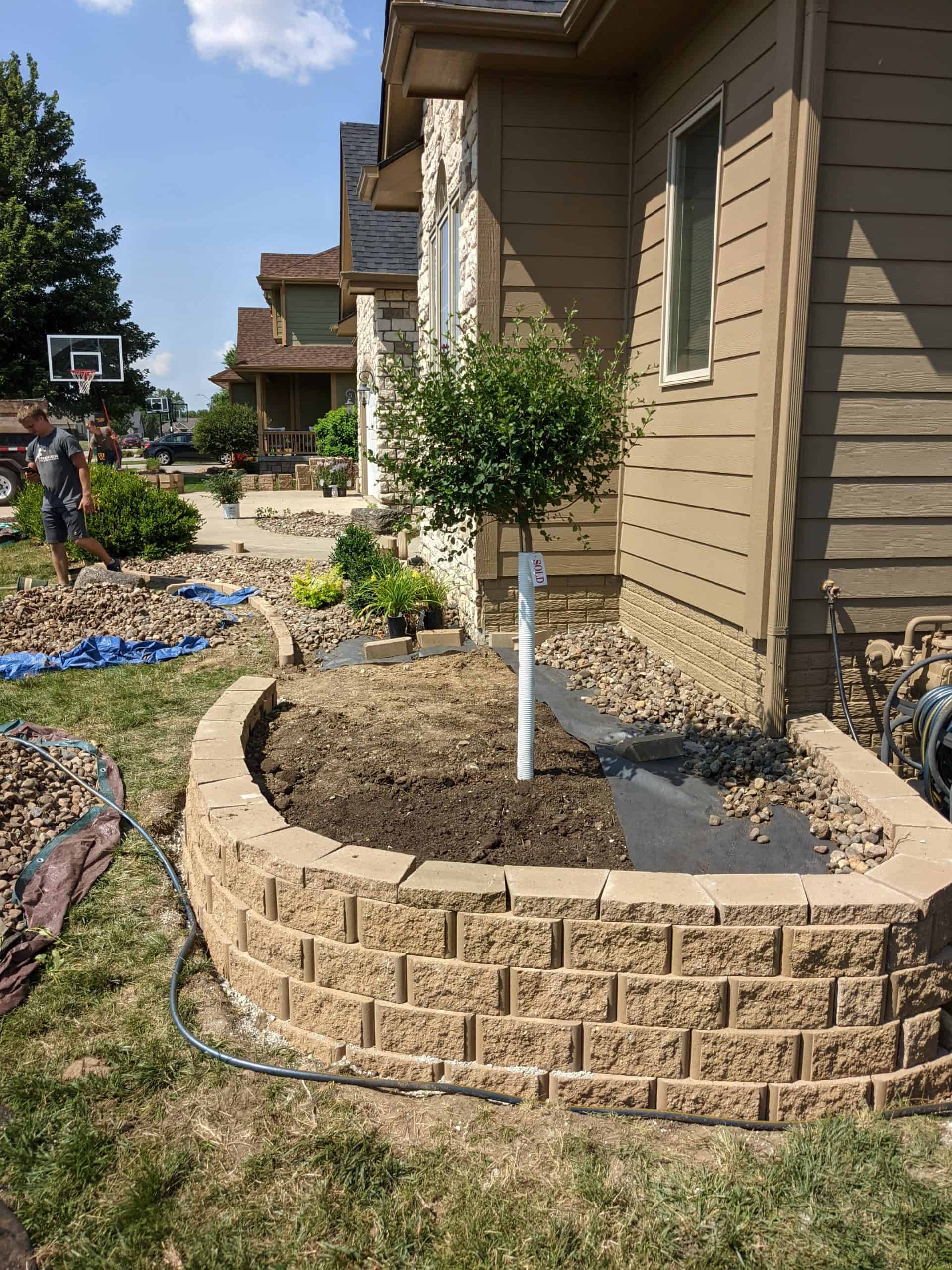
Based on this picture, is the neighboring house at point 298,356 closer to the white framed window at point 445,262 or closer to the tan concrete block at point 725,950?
the white framed window at point 445,262

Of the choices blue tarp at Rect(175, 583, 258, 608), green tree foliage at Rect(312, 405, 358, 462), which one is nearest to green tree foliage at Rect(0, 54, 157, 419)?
green tree foliage at Rect(312, 405, 358, 462)

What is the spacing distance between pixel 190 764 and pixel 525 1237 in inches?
88.0

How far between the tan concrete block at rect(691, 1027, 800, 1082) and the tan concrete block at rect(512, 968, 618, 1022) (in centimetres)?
26

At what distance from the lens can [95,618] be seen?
8.02m

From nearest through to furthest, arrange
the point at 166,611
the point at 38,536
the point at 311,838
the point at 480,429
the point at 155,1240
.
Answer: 1. the point at 155,1240
2. the point at 311,838
3. the point at 480,429
4. the point at 166,611
5. the point at 38,536

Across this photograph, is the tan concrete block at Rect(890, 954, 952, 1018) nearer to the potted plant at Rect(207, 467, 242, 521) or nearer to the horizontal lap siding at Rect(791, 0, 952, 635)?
the horizontal lap siding at Rect(791, 0, 952, 635)

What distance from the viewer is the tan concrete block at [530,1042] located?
264cm

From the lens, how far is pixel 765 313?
13.6 feet

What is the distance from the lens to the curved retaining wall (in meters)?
2.58

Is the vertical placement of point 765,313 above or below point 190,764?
above

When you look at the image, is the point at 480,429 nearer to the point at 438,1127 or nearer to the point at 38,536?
the point at 438,1127

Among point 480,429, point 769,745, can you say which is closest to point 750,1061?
point 769,745

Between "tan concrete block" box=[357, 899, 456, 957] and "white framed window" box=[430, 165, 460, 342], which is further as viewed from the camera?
"white framed window" box=[430, 165, 460, 342]

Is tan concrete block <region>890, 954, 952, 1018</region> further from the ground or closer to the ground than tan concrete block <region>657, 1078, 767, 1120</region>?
further from the ground
